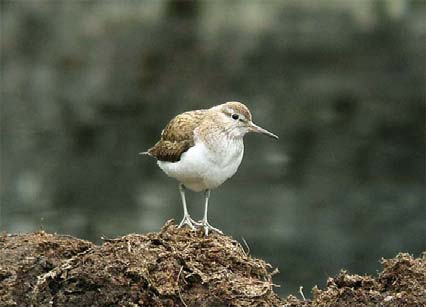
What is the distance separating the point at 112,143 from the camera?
1717 centimetres

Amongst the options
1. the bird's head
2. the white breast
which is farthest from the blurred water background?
the white breast

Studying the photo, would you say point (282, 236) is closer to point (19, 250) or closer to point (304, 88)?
point (304, 88)

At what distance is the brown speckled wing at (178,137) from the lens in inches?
303

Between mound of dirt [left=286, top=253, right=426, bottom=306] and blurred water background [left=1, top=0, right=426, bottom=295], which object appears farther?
blurred water background [left=1, top=0, right=426, bottom=295]

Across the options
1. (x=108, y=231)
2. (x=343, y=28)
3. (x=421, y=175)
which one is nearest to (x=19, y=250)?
(x=108, y=231)

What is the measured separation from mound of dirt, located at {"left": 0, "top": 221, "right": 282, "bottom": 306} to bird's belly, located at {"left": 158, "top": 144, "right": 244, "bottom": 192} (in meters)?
1.03

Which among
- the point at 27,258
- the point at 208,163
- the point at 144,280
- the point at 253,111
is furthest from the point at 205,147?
the point at 253,111

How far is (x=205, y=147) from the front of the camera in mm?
7586

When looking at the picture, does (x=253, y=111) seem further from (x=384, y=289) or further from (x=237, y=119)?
(x=384, y=289)

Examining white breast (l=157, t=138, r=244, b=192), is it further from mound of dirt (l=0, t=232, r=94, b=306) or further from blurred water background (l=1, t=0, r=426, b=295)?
blurred water background (l=1, t=0, r=426, b=295)

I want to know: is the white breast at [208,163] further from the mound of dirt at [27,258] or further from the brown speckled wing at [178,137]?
the mound of dirt at [27,258]

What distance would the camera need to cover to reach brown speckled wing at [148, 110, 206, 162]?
25.3 feet

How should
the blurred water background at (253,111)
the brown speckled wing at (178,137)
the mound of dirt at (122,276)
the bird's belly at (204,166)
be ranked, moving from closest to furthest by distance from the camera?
the mound of dirt at (122,276)
the bird's belly at (204,166)
the brown speckled wing at (178,137)
the blurred water background at (253,111)

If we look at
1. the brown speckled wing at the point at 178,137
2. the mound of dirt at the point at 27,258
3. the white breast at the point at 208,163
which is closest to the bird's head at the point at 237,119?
the white breast at the point at 208,163
